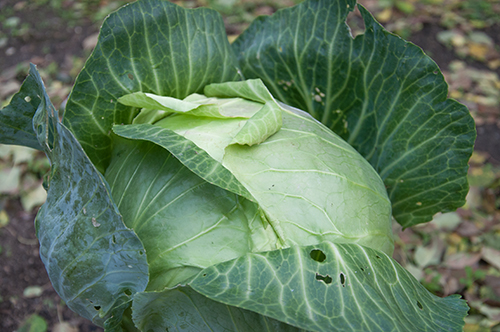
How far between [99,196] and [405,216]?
5.24ft

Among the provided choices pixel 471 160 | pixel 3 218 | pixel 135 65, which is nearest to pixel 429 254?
pixel 471 160

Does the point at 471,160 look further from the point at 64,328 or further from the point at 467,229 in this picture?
the point at 64,328

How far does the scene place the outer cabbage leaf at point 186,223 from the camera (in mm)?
1331

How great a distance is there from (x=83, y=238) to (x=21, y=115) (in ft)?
2.51

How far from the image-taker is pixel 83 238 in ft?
4.27

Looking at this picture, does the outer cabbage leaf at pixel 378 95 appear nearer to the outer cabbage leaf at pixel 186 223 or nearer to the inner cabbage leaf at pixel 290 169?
the inner cabbage leaf at pixel 290 169

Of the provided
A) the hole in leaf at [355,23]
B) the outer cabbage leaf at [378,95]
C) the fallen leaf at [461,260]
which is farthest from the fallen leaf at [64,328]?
the hole in leaf at [355,23]

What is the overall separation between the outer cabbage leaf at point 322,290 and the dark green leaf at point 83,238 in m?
0.29

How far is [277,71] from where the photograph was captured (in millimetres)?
2129

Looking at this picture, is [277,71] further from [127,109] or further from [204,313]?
[204,313]

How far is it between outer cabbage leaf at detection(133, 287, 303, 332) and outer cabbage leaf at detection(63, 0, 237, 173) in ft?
2.47

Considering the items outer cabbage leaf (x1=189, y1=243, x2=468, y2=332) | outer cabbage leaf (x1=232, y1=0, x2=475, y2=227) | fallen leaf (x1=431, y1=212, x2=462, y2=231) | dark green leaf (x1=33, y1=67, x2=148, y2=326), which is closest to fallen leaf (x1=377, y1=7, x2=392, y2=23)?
fallen leaf (x1=431, y1=212, x2=462, y2=231)

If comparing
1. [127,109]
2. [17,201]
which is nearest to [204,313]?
[127,109]

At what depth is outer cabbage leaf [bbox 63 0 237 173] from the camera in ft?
5.28
